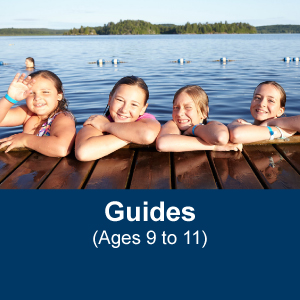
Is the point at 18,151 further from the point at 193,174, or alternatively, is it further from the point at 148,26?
the point at 148,26

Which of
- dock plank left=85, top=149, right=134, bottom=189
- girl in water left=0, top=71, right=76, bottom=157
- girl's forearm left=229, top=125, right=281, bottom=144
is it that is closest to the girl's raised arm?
girl in water left=0, top=71, right=76, bottom=157

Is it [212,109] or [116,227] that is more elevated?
[116,227]

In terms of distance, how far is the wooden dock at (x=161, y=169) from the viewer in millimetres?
2592

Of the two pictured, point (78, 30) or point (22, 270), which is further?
point (78, 30)

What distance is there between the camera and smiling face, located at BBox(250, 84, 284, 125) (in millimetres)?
3523

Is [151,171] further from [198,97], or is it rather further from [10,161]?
[10,161]

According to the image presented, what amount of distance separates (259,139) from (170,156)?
32.7 inches

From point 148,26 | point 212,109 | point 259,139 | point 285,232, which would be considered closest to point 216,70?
point 212,109

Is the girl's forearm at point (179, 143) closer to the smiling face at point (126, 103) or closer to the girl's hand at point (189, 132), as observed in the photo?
the girl's hand at point (189, 132)

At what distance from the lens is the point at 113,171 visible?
284 cm

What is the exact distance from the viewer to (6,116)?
3566 mm

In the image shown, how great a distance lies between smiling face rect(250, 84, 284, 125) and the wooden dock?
325mm

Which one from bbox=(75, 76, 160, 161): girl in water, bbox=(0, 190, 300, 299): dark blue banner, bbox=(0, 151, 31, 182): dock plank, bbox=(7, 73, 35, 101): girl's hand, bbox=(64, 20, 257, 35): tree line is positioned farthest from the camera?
bbox=(64, 20, 257, 35): tree line

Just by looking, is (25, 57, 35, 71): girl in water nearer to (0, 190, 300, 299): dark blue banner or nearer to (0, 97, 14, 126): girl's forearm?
(0, 97, 14, 126): girl's forearm
